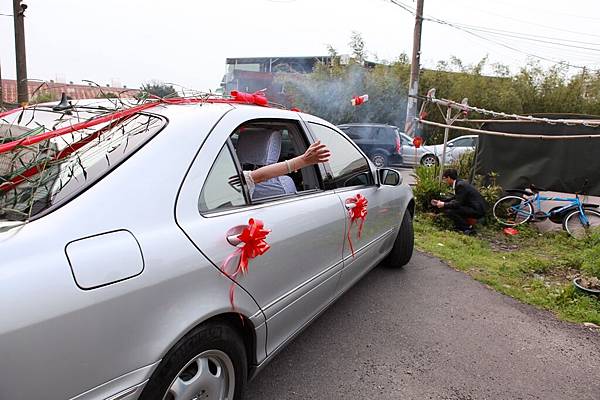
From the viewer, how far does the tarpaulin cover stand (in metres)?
6.62

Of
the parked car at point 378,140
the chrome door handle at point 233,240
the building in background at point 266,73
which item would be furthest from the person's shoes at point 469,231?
the parked car at point 378,140

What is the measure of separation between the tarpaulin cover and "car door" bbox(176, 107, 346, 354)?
5.51 metres

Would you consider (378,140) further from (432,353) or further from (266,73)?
(432,353)

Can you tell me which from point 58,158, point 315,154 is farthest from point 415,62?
point 58,158

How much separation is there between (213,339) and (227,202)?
0.60 metres

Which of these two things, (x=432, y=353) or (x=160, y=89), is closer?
(x=160, y=89)

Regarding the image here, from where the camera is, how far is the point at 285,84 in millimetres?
18453

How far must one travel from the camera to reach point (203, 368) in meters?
1.71

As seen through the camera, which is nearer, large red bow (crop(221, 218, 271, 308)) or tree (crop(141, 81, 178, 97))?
large red bow (crop(221, 218, 271, 308))

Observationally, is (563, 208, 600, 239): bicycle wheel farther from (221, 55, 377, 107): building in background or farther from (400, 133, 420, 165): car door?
(400, 133, 420, 165): car door

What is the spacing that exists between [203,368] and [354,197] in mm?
1630

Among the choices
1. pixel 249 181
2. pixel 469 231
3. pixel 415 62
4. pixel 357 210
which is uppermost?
pixel 415 62

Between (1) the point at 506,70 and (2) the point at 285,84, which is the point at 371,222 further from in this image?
(1) the point at 506,70

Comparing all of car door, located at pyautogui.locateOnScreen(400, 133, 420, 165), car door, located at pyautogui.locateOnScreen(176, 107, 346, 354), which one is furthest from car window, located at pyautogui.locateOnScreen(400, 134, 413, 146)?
car door, located at pyautogui.locateOnScreen(176, 107, 346, 354)
